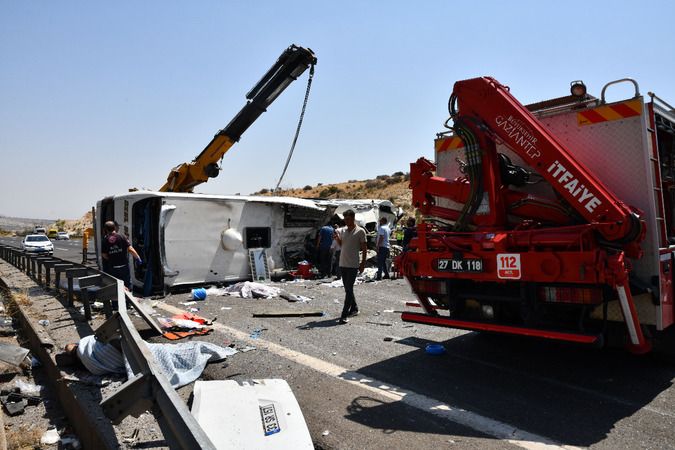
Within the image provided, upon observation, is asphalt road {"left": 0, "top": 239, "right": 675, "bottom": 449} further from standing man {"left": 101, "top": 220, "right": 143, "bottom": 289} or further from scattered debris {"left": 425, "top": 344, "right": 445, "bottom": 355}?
standing man {"left": 101, "top": 220, "right": 143, "bottom": 289}

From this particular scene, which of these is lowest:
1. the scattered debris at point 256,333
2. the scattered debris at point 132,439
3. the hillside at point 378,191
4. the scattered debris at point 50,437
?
the scattered debris at point 50,437

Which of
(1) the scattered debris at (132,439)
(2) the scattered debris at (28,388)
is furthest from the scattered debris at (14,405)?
(1) the scattered debris at (132,439)

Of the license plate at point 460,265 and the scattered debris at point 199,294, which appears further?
the scattered debris at point 199,294

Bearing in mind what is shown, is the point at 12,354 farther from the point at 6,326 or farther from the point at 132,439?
the point at 132,439

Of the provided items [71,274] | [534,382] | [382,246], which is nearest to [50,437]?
[71,274]

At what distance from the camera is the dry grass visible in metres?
3.89

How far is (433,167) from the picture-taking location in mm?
6320

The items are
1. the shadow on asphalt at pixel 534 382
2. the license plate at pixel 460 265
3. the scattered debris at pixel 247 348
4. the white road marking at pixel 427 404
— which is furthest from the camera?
the scattered debris at pixel 247 348

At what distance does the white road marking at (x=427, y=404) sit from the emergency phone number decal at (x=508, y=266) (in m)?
1.36

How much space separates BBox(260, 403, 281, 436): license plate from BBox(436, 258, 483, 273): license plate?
7.97 feet

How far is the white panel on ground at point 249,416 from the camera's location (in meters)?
3.30

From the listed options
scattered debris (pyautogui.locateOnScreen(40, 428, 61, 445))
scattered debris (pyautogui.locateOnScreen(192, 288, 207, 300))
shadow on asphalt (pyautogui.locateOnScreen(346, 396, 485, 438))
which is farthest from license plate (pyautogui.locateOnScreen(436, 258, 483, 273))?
scattered debris (pyautogui.locateOnScreen(192, 288, 207, 300))

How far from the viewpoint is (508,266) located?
4.76m

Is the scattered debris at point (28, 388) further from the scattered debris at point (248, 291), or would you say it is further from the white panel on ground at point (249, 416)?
the scattered debris at point (248, 291)
